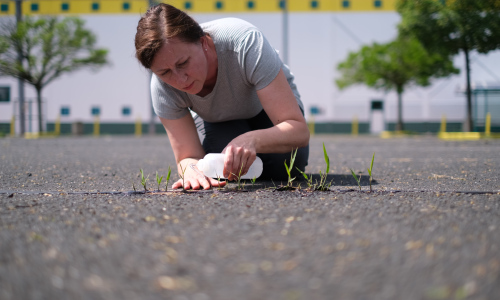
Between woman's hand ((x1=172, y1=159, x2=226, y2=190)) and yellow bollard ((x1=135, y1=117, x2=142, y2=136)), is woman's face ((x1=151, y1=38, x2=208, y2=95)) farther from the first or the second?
yellow bollard ((x1=135, y1=117, x2=142, y2=136))

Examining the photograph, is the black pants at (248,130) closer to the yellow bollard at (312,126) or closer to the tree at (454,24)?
the tree at (454,24)

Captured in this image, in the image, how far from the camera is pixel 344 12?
22.2 metres

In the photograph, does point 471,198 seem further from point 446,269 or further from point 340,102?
point 340,102

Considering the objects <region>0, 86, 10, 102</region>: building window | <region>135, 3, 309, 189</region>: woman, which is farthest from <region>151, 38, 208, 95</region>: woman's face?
<region>0, 86, 10, 102</region>: building window

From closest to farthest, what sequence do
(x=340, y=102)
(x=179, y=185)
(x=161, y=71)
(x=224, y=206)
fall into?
(x=224, y=206) → (x=161, y=71) → (x=179, y=185) → (x=340, y=102)

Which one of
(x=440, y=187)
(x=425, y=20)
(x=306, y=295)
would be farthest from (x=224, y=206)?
(x=425, y=20)

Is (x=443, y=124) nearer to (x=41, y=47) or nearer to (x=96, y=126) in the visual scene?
(x=96, y=126)

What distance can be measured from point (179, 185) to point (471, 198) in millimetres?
1335

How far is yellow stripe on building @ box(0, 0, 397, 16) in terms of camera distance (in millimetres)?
22250

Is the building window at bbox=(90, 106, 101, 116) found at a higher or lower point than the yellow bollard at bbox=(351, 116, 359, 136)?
higher

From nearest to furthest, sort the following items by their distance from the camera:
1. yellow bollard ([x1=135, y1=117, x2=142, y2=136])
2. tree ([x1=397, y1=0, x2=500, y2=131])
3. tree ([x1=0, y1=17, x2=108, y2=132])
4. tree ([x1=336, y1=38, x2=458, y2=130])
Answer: tree ([x1=397, y1=0, x2=500, y2=131]) < tree ([x1=336, y1=38, x2=458, y2=130]) < tree ([x1=0, y1=17, x2=108, y2=132]) < yellow bollard ([x1=135, y1=117, x2=142, y2=136])

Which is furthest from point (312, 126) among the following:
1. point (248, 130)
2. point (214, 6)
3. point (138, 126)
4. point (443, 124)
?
point (248, 130)

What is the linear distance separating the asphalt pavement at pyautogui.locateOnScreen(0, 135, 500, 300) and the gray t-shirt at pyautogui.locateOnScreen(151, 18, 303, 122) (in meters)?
0.62

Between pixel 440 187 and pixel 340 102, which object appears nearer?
pixel 440 187
